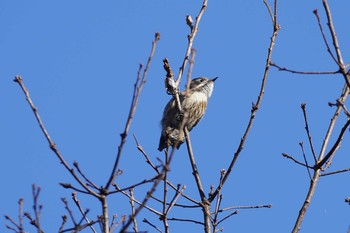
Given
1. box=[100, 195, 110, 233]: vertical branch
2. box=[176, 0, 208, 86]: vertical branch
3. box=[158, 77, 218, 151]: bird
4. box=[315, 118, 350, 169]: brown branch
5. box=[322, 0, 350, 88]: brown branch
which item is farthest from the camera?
box=[158, 77, 218, 151]: bird

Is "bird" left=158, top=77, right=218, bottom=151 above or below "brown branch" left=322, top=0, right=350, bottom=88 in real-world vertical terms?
above

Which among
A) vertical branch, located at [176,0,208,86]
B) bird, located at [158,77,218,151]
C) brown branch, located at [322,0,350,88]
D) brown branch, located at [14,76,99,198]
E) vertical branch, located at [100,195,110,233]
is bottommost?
vertical branch, located at [100,195,110,233]

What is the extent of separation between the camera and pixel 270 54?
465cm

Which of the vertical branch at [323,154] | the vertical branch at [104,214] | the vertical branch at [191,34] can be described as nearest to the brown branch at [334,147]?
the vertical branch at [323,154]

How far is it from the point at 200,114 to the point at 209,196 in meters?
3.59

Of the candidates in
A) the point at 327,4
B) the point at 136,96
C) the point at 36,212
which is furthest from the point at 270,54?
the point at 36,212

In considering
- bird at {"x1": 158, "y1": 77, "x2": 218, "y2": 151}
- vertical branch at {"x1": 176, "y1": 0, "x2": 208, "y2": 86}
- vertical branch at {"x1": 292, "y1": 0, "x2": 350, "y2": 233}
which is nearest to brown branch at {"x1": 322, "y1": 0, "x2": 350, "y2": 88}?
vertical branch at {"x1": 292, "y1": 0, "x2": 350, "y2": 233}

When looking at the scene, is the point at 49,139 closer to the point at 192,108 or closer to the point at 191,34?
the point at 191,34

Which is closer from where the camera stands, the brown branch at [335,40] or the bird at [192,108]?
the brown branch at [335,40]

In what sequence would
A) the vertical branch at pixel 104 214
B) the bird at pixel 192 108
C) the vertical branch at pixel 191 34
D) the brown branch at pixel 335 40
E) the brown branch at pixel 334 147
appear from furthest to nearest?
the bird at pixel 192 108, the vertical branch at pixel 191 34, the brown branch at pixel 334 147, the brown branch at pixel 335 40, the vertical branch at pixel 104 214

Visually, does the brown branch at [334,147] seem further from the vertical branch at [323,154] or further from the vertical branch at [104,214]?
the vertical branch at [104,214]

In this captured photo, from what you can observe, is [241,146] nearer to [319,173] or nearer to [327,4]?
[319,173]

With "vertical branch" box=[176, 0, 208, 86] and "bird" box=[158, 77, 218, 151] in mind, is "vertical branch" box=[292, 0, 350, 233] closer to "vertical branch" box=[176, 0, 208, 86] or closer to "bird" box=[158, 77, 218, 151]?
"vertical branch" box=[176, 0, 208, 86]

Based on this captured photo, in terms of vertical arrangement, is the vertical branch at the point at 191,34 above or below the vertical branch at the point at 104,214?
above
